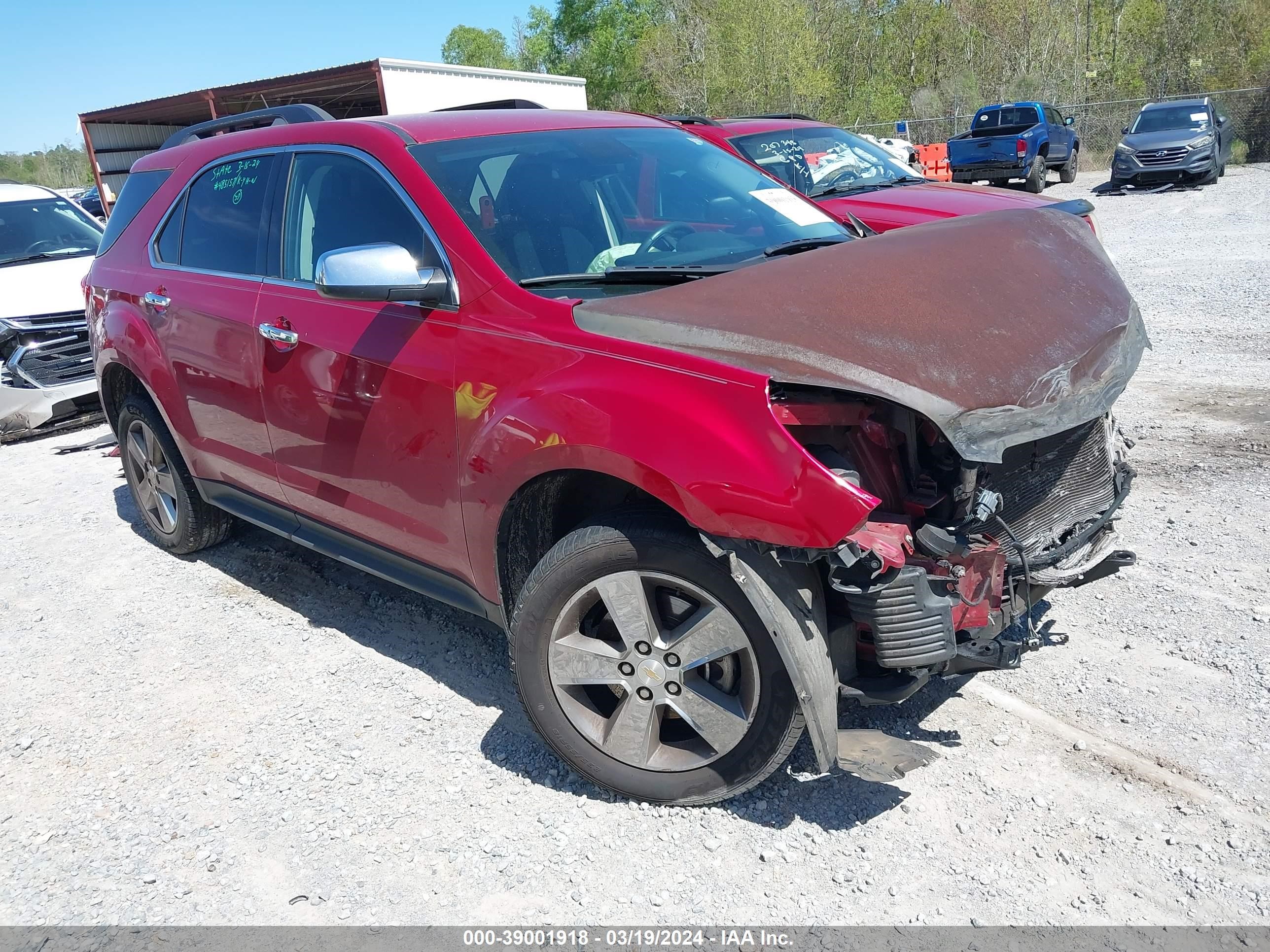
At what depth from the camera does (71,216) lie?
986 cm

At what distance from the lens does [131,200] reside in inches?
201

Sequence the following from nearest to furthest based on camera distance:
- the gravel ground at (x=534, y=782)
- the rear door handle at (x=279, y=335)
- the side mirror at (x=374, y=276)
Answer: the gravel ground at (x=534, y=782) < the side mirror at (x=374, y=276) < the rear door handle at (x=279, y=335)

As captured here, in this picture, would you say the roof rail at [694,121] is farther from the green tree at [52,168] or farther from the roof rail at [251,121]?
the green tree at [52,168]

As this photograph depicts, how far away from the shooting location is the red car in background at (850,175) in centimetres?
738

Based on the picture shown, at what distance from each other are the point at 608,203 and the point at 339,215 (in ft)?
3.39

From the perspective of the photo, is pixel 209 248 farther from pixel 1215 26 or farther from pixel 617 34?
pixel 617 34

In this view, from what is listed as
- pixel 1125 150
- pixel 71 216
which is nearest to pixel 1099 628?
pixel 71 216

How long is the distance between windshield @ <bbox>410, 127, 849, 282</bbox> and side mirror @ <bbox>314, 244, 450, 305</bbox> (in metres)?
0.27

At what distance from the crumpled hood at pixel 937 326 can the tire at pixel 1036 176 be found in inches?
786

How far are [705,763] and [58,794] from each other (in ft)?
7.42

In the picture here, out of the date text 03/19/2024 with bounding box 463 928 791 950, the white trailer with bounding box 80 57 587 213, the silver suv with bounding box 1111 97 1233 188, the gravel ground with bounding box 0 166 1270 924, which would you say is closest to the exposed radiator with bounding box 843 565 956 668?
the gravel ground with bounding box 0 166 1270 924

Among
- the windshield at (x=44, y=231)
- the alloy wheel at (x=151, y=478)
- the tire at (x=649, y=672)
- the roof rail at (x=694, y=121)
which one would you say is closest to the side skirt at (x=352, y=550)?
the tire at (x=649, y=672)

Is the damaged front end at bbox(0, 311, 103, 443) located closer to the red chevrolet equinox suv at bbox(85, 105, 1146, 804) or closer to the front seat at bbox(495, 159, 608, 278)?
the red chevrolet equinox suv at bbox(85, 105, 1146, 804)

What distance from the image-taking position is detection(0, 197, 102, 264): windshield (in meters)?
9.19
